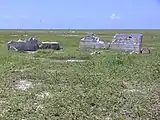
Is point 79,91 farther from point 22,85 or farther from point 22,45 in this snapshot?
point 22,45

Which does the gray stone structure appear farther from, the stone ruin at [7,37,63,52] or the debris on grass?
the debris on grass

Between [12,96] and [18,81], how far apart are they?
3.37 m

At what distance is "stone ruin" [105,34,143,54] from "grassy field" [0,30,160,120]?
1191cm

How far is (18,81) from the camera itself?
55.4 ft

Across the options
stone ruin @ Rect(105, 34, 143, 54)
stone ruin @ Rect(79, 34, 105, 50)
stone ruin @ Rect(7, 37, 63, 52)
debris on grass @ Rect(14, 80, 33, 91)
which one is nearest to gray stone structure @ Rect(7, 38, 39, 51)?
stone ruin @ Rect(7, 37, 63, 52)

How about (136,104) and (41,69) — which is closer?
(136,104)

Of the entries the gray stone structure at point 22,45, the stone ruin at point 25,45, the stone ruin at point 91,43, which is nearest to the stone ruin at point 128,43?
the stone ruin at point 91,43

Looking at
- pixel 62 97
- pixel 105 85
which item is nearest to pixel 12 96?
pixel 62 97

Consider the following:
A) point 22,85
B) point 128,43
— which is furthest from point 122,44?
point 22,85

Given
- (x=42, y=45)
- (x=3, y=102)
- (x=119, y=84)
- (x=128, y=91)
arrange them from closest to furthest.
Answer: (x=3, y=102) < (x=128, y=91) < (x=119, y=84) < (x=42, y=45)

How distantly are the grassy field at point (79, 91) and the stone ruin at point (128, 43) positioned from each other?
11914 millimetres

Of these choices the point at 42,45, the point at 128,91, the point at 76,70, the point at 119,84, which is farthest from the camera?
the point at 42,45

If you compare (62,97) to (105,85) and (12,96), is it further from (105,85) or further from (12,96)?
(105,85)

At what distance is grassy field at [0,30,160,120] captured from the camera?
11.4 metres
